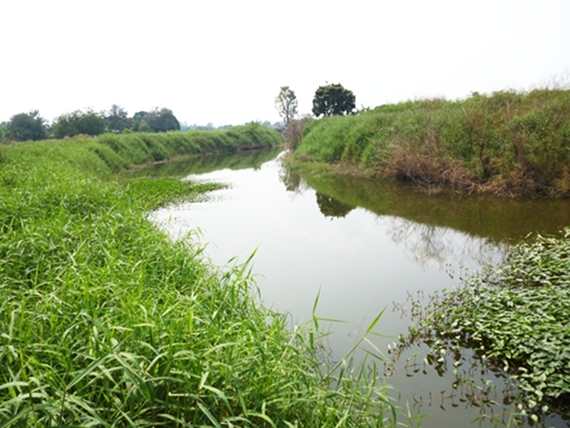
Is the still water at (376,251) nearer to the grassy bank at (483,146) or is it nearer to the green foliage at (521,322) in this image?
the green foliage at (521,322)

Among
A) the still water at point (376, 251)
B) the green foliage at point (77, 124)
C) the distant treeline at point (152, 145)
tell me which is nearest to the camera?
the still water at point (376, 251)

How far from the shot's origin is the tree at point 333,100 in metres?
33.3

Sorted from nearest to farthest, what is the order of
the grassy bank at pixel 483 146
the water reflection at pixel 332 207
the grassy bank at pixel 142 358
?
the grassy bank at pixel 142 358 → the grassy bank at pixel 483 146 → the water reflection at pixel 332 207

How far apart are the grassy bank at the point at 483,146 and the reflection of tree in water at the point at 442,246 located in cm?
321

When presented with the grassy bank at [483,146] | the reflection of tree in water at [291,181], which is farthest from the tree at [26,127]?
the grassy bank at [483,146]

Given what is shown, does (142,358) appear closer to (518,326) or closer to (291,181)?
(518,326)

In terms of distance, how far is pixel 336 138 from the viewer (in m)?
17.9

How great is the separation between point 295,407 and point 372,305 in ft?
8.37

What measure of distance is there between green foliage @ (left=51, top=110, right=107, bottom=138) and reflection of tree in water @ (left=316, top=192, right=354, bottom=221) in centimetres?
3275

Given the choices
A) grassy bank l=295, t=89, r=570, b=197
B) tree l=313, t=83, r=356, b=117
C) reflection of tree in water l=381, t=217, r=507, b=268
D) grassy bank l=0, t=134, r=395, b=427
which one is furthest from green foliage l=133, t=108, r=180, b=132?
grassy bank l=0, t=134, r=395, b=427

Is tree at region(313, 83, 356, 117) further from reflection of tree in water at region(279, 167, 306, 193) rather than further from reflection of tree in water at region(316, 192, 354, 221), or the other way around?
reflection of tree in water at region(316, 192, 354, 221)

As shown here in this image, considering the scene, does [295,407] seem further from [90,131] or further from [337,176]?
[90,131]

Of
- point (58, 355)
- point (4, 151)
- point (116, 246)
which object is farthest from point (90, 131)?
point (58, 355)

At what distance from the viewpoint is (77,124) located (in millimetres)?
37750
